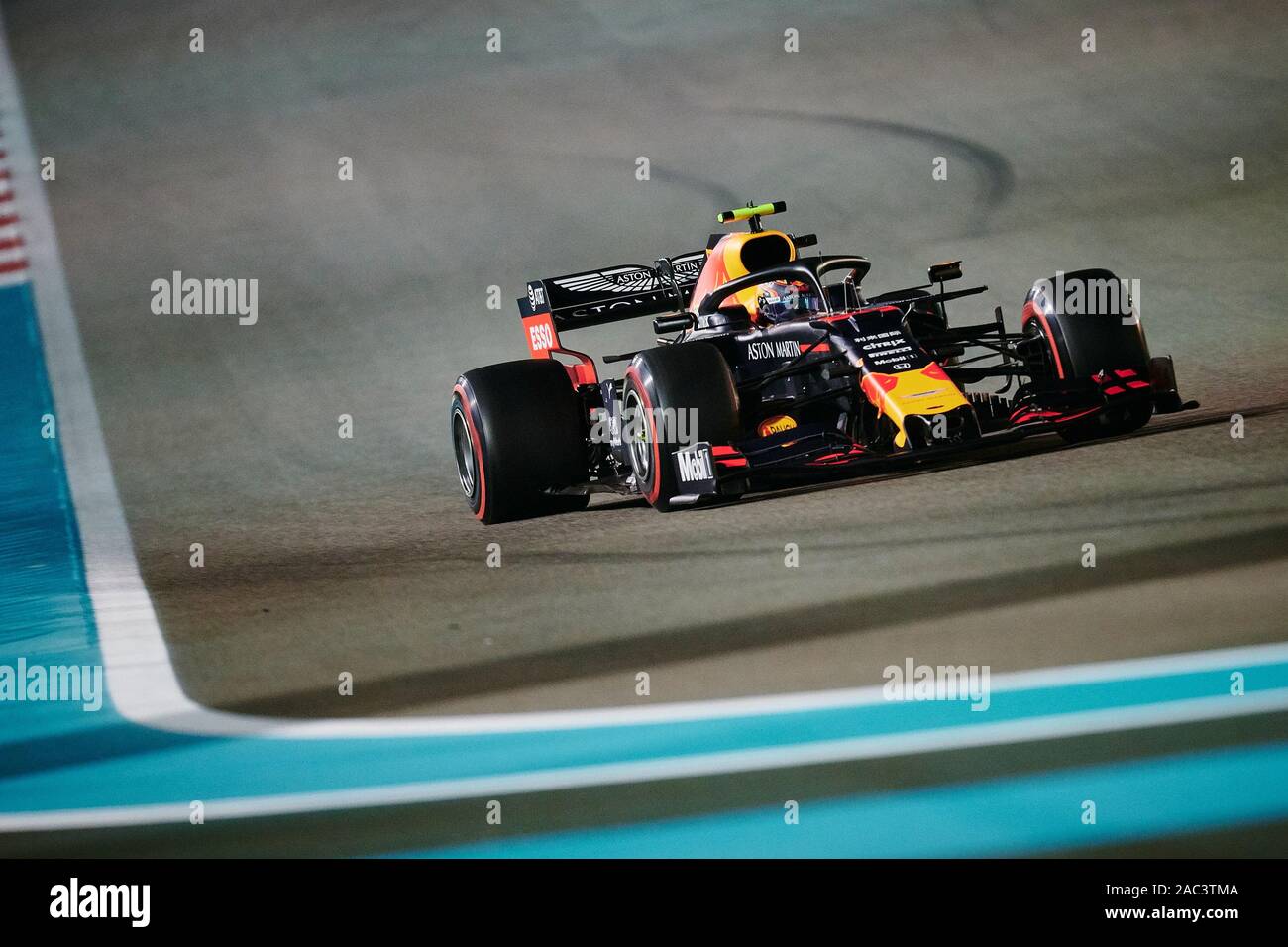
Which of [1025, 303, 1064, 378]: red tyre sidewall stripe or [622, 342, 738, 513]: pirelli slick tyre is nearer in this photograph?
[622, 342, 738, 513]: pirelli slick tyre

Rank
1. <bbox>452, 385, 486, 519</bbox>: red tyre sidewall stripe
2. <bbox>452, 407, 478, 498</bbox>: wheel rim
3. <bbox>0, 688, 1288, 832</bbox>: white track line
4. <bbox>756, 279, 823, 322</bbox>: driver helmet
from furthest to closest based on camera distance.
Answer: <bbox>452, 407, 478, 498</bbox>: wheel rim → <bbox>756, 279, 823, 322</bbox>: driver helmet → <bbox>452, 385, 486, 519</bbox>: red tyre sidewall stripe → <bbox>0, 688, 1288, 832</bbox>: white track line

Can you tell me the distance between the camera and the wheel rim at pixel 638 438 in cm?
876

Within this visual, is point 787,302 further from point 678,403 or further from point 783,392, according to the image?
point 678,403

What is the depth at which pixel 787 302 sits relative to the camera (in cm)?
973

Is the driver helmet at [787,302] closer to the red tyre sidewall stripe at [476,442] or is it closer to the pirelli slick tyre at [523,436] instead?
the pirelli slick tyre at [523,436]

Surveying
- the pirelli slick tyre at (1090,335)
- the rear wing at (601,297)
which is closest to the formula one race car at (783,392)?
the pirelli slick tyre at (1090,335)

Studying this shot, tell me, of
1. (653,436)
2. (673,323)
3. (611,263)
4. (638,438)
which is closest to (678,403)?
(653,436)

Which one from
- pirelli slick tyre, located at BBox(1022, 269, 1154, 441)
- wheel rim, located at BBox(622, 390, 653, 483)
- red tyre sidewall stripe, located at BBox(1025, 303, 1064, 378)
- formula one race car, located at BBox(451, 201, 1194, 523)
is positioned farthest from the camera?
red tyre sidewall stripe, located at BBox(1025, 303, 1064, 378)

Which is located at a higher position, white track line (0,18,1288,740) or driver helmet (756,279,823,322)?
driver helmet (756,279,823,322)

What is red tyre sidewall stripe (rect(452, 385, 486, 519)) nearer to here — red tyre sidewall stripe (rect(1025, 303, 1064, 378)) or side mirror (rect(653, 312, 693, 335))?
side mirror (rect(653, 312, 693, 335))

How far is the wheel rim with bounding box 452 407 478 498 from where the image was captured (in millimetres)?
9938

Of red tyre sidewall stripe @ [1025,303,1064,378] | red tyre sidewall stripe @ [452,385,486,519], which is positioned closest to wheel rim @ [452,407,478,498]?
red tyre sidewall stripe @ [452,385,486,519]

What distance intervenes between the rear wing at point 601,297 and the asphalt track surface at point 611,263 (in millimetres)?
1273

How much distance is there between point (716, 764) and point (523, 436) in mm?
3841
